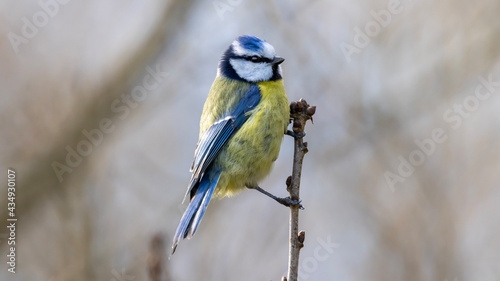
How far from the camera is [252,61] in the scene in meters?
3.66

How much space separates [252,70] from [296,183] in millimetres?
1356

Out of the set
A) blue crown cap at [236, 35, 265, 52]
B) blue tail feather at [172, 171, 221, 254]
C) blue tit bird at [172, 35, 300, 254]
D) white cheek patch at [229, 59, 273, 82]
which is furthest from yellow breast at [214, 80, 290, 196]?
blue crown cap at [236, 35, 265, 52]

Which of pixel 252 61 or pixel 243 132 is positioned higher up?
pixel 252 61

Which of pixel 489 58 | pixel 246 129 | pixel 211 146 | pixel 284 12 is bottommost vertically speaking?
pixel 211 146

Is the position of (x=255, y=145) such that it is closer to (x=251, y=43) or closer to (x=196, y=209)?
(x=196, y=209)

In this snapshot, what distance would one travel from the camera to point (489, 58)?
15.6ft

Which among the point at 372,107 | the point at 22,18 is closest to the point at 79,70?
the point at 22,18

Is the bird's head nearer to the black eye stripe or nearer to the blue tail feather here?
the black eye stripe

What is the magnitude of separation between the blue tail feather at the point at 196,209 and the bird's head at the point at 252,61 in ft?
2.59

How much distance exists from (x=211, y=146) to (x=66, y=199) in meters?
1.79

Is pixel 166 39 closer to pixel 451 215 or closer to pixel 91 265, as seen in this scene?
pixel 91 265

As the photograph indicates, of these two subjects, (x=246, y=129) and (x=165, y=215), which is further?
(x=165, y=215)

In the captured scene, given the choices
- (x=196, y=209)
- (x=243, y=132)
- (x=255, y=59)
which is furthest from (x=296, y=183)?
(x=255, y=59)

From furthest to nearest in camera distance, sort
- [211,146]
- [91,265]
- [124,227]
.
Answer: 1. [124,227]
2. [91,265]
3. [211,146]
